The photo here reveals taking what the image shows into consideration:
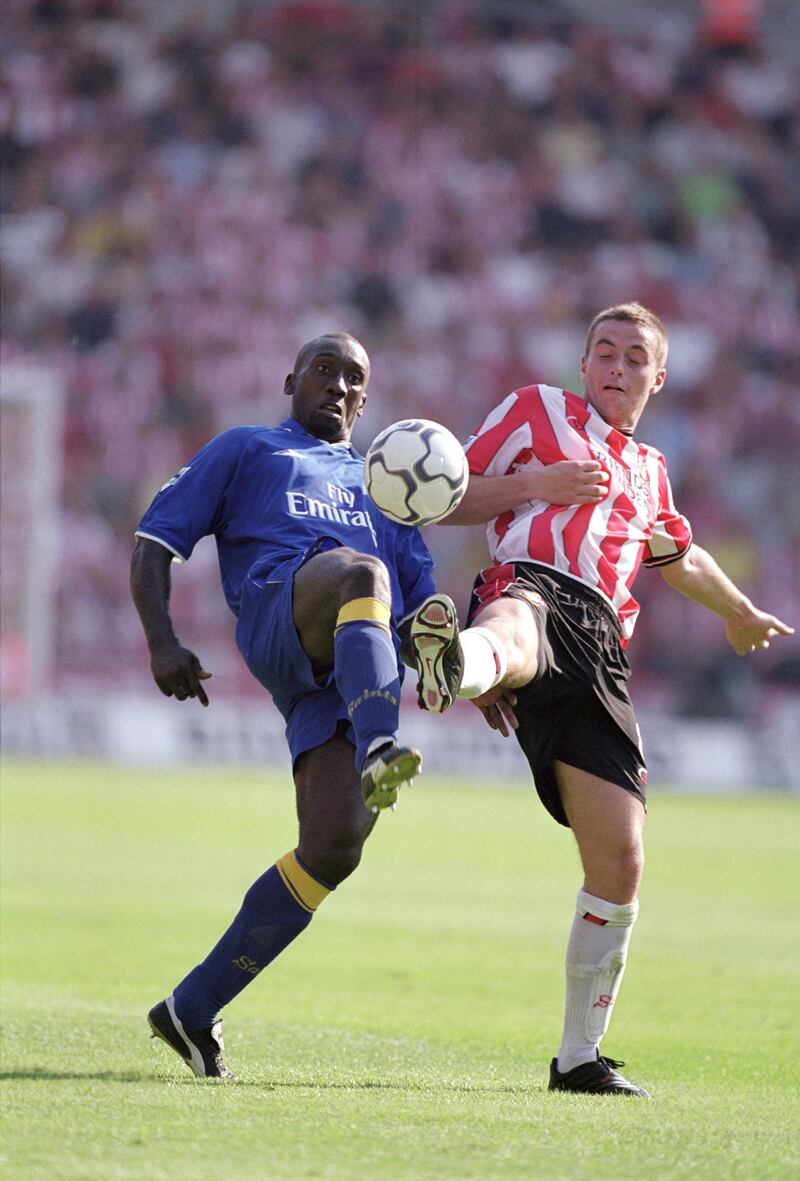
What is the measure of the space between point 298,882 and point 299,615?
0.77 metres

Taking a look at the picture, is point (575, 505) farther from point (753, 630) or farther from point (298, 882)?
point (298, 882)

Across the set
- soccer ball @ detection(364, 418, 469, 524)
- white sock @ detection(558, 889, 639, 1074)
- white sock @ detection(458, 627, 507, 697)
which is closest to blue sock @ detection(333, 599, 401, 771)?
white sock @ detection(458, 627, 507, 697)

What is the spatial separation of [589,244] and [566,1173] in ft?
73.5

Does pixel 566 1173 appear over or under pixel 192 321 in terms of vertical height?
under

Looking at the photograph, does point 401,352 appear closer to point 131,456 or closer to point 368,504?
point 131,456

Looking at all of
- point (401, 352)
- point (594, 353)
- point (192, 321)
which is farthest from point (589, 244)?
point (594, 353)

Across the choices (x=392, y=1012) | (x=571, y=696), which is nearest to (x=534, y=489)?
(x=571, y=696)

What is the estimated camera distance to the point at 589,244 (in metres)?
24.8

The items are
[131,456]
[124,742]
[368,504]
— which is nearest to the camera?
[368,504]

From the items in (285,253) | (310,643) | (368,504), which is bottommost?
(310,643)

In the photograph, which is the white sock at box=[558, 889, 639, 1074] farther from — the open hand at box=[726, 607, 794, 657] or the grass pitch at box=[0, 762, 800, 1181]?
the open hand at box=[726, 607, 794, 657]

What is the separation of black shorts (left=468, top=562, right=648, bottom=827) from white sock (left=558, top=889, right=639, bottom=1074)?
290 millimetres

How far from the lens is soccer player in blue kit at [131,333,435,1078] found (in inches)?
183

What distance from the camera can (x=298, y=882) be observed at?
486 cm
